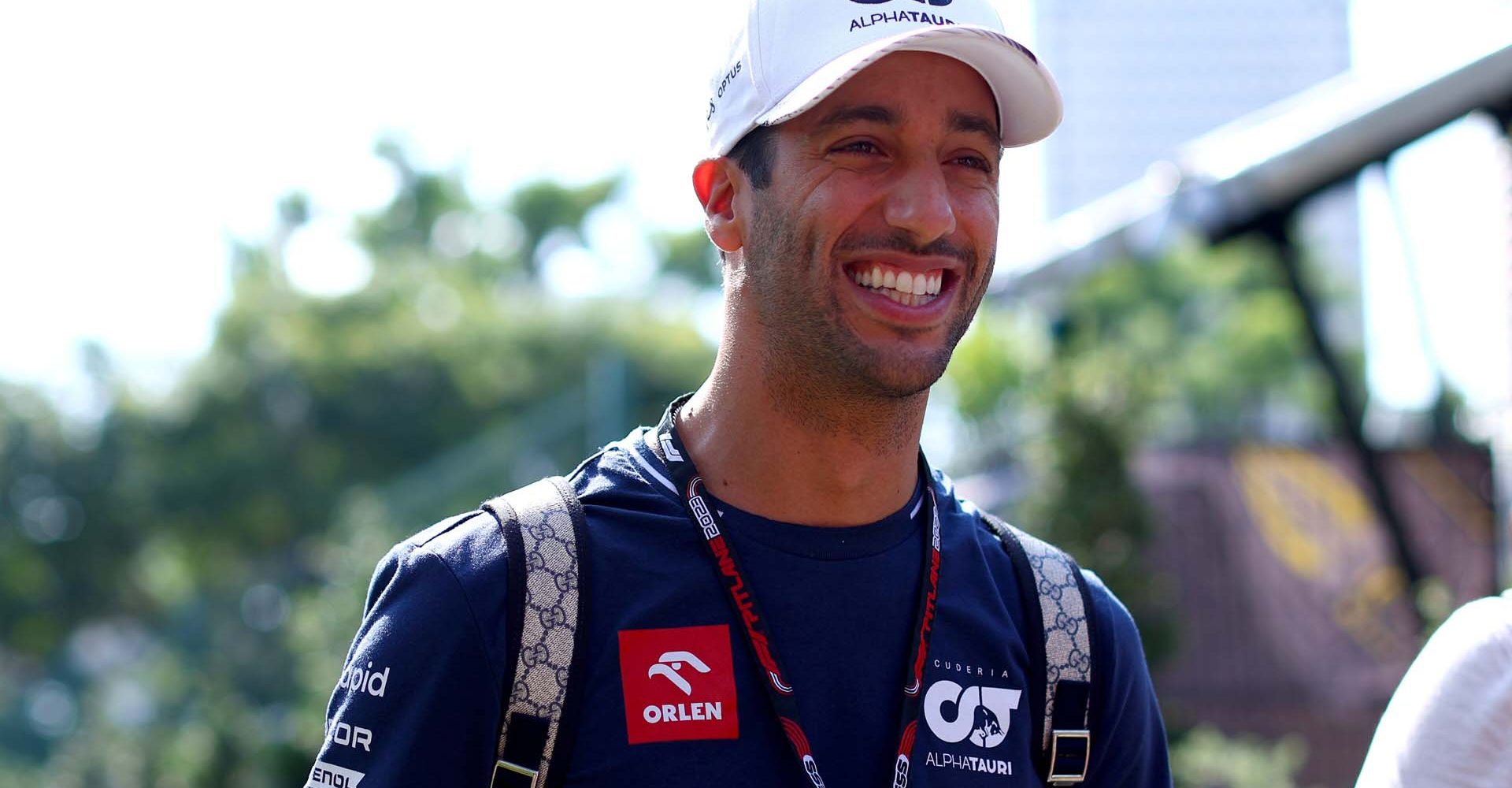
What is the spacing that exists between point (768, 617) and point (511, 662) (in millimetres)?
360

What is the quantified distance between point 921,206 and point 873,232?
74 millimetres

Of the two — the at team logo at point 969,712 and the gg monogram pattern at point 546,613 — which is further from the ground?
the gg monogram pattern at point 546,613

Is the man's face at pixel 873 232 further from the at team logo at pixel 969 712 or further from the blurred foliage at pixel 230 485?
the blurred foliage at pixel 230 485

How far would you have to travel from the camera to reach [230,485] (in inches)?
896

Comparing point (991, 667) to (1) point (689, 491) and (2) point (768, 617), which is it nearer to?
(2) point (768, 617)

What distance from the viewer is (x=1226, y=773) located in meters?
8.84

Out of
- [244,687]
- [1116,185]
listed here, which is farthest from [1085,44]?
[244,687]

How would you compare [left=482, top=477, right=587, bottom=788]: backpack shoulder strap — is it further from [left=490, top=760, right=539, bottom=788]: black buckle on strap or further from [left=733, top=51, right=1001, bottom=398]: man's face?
[left=733, top=51, right=1001, bottom=398]: man's face

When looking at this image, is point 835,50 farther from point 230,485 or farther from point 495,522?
point 230,485

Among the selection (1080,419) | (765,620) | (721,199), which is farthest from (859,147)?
(1080,419)

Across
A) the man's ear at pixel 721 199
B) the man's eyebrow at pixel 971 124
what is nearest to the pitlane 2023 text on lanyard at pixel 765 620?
the man's ear at pixel 721 199

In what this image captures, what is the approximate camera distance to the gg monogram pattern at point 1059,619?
7.29 feet

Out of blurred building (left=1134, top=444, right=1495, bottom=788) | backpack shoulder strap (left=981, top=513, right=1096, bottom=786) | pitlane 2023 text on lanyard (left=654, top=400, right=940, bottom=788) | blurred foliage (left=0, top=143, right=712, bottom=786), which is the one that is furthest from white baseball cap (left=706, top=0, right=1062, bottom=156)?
blurred foliage (left=0, top=143, right=712, bottom=786)

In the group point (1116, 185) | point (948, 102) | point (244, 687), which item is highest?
point (1116, 185)
